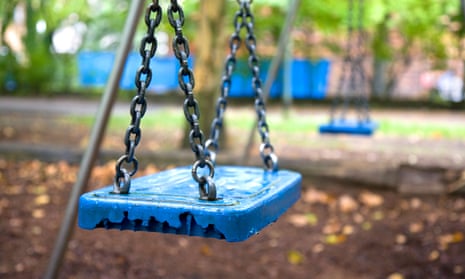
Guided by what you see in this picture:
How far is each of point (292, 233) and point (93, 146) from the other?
74.9 inches

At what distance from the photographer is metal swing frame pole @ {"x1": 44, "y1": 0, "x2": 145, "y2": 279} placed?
3.00 meters

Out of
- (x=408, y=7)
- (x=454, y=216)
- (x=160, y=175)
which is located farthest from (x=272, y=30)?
(x=160, y=175)

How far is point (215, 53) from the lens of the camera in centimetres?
703

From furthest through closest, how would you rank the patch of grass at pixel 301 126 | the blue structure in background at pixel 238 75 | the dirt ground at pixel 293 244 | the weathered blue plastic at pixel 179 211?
the blue structure in background at pixel 238 75, the patch of grass at pixel 301 126, the dirt ground at pixel 293 244, the weathered blue plastic at pixel 179 211

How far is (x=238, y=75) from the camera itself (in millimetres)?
17641

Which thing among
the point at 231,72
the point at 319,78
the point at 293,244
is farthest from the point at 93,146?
the point at 319,78

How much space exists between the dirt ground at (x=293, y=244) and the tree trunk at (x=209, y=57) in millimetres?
2038

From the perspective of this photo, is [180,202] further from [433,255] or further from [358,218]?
[358,218]

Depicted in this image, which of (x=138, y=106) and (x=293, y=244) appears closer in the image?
(x=138, y=106)

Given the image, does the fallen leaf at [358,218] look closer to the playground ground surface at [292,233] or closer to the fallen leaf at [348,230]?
the playground ground surface at [292,233]

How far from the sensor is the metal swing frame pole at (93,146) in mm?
2998

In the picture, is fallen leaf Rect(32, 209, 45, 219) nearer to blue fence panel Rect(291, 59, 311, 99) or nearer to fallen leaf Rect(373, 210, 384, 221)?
fallen leaf Rect(373, 210, 384, 221)

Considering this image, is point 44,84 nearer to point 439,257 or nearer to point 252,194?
point 439,257

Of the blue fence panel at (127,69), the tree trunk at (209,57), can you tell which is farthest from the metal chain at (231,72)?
the blue fence panel at (127,69)
